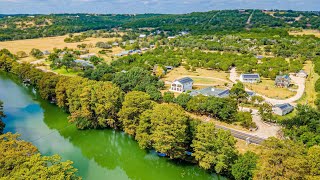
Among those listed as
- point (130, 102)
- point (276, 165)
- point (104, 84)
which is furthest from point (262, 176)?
point (104, 84)

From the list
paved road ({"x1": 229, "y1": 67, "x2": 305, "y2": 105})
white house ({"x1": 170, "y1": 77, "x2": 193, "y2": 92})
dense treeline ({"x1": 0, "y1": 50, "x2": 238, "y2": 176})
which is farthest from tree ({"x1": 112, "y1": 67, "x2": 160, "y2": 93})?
paved road ({"x1": 229, "y1": 67, "x2": 305, "y2": 105})

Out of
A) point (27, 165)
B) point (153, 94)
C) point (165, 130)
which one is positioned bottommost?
point (153, 94)

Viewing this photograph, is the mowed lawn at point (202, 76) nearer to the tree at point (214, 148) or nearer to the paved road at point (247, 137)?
the paved road at point (247, 137)

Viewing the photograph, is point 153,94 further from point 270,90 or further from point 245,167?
point 270,90

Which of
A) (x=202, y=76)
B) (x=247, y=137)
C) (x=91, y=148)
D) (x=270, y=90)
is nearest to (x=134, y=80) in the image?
(x=91, y=148)

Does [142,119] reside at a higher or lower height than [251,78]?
higher

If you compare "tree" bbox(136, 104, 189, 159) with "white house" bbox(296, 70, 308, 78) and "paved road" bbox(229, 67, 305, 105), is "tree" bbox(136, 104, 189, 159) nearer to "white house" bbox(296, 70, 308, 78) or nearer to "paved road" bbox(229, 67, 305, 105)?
"paved road" bbox(229, 67, 305, 105)

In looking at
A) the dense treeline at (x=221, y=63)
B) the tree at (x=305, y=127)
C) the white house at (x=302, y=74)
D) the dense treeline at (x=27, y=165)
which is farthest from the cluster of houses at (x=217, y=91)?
the dense treeline at (x=27, y=165)
